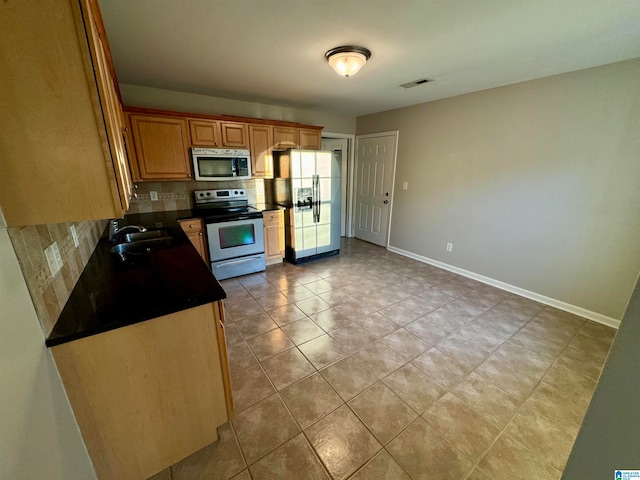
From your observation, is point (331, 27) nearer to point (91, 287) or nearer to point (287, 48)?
point (287, 48)

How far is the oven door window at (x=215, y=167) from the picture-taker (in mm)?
3318

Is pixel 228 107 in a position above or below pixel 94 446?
above

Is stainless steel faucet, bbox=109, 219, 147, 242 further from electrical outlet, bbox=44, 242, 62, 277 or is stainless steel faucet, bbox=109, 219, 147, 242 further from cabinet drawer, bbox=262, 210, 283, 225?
cabinet drawer, bbox=262, 210, 283, 225

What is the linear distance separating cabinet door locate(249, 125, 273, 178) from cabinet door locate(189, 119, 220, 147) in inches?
18.7

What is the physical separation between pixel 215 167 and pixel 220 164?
0.08 metres

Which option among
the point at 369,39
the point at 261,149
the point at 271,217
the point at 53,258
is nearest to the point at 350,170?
the point at 261,149

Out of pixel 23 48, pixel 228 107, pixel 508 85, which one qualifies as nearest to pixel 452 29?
pixel 508 85

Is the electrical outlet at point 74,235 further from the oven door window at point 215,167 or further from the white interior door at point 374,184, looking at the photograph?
the white interior door at point 374,184

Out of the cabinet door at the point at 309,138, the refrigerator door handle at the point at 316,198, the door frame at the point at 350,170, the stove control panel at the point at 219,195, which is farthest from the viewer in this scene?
the door frame at the point at 350,170

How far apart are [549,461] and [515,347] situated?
1023mm

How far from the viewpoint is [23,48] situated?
76 centimetres

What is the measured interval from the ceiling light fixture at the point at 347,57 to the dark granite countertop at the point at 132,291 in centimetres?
198

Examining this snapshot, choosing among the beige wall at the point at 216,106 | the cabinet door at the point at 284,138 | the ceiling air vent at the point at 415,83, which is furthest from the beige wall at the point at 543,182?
the cabinet door at the point at 284,138

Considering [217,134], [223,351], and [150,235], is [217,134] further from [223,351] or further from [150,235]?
[223,351]
